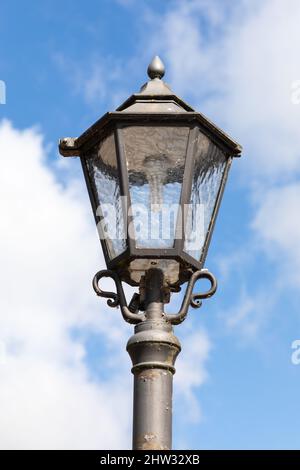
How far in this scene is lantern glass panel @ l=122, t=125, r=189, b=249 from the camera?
18.8 feet

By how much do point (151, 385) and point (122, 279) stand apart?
24.7 inches

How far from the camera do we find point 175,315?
5.81 m

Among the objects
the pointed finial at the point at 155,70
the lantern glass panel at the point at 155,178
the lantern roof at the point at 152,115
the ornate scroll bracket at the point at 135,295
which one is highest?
the pointed finial at the point at 155,70

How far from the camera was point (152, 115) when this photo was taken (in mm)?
5906

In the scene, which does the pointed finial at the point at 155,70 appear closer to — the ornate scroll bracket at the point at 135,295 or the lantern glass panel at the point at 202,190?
the lantern glass panel at the point at 202,190

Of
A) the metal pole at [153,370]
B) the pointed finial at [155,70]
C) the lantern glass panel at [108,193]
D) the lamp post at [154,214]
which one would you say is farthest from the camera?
the pointed finial at [155,70]

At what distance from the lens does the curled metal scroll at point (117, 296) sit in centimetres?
583

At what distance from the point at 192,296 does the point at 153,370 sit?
47cm

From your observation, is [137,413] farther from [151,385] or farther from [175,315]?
[175,315]

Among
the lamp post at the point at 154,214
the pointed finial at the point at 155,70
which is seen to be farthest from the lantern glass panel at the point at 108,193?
the pointed finial at the point at 155,70

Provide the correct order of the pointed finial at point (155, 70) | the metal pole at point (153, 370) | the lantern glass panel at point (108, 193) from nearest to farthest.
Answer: the metal pole at point (153, 370) < the lantern glass panel at point (108, 193) < the pointed finial at point (155, 70)

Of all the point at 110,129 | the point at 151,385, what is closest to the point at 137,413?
the point at 151,385

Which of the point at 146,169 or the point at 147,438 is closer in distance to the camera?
the point at 147,438
